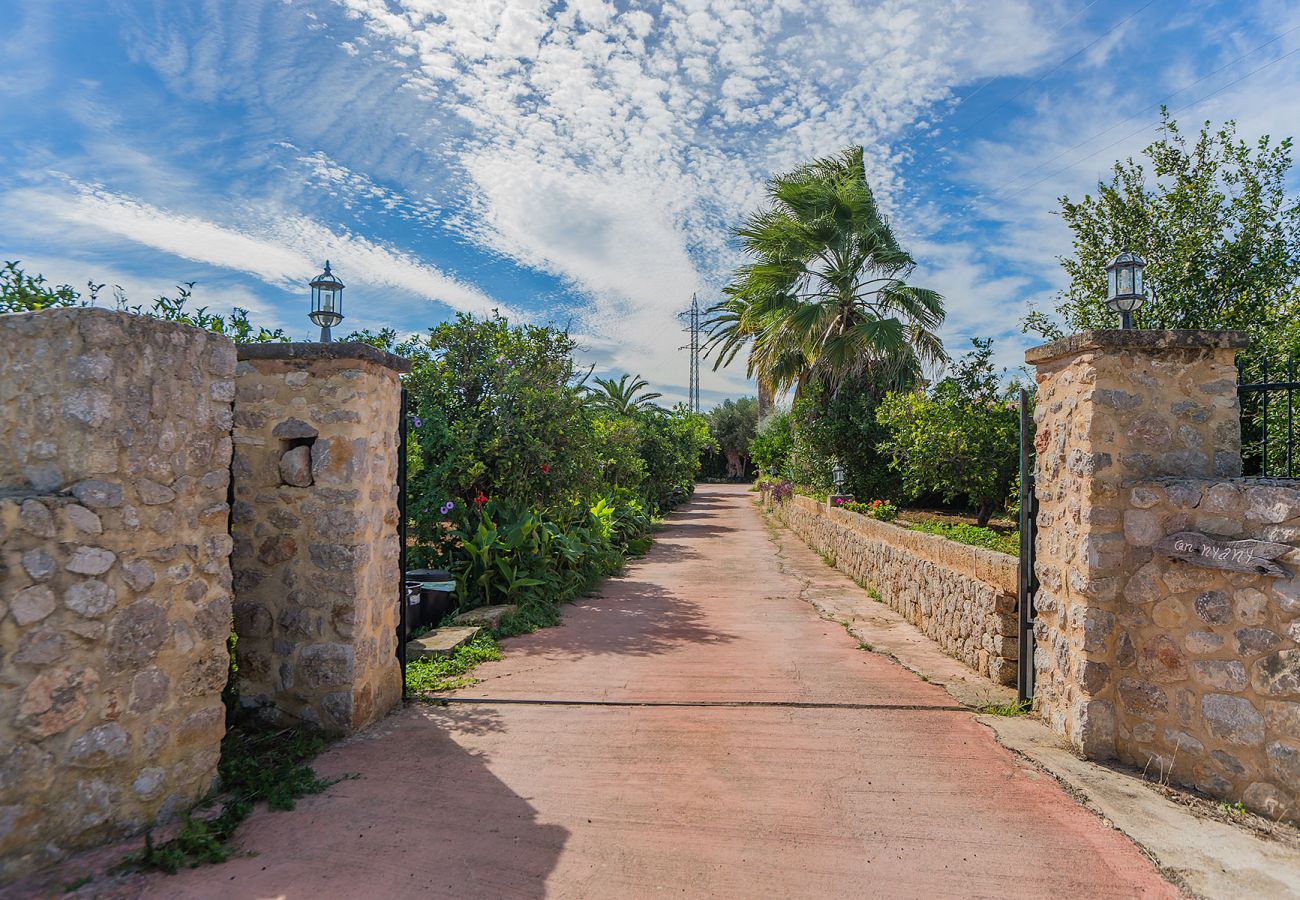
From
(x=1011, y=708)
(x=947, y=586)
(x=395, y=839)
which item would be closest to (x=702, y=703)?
(x=1011, y=708)

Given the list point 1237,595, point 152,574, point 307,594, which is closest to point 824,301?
point 1237,595

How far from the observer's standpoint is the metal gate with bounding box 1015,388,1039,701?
438 centimetres

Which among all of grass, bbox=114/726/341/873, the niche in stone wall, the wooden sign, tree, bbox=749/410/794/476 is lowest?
grass, bbox=114/726/341/873

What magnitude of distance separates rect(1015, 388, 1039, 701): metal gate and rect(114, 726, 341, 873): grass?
14.0 feet

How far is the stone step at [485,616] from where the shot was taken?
20.5 ft

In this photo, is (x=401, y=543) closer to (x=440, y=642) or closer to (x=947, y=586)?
(x=440, y=642)

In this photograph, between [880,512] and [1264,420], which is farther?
[880,512]

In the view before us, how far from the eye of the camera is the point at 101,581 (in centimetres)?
253

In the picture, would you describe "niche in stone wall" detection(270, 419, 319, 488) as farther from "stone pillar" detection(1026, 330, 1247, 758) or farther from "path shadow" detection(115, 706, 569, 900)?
"stone pillar" detection(1026, 330, 1247, 758)

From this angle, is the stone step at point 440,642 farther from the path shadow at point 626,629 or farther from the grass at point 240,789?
the grass at point 240,789

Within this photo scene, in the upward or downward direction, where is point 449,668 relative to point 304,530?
downward

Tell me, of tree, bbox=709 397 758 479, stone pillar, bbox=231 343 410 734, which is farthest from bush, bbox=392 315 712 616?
tree, bbox=709 397 758 479

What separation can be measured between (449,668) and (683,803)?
2658 mm

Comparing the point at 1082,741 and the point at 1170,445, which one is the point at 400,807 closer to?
the point at 1082,741
